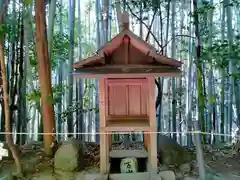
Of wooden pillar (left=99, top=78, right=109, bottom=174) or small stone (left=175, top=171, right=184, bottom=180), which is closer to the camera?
wooden pillar (left=99, top=78, right=109, bottom=174)

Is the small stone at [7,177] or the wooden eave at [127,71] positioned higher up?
the wooden eave at [127,71]

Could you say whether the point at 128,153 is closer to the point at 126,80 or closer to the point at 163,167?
the point at 163,167

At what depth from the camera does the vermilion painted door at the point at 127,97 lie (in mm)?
4305

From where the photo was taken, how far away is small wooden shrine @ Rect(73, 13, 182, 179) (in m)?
3.65

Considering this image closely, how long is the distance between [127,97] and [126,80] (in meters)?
0.25

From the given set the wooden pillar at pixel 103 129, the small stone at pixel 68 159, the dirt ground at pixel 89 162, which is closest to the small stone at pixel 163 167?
the dirt ground at pixel 89 162

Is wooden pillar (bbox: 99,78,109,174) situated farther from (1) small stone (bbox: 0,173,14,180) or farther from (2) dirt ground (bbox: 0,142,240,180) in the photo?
(1) small stone (bbox: 0,173,14,180)

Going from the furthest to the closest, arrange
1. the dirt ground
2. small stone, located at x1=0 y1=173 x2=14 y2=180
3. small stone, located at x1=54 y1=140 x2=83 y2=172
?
the dirt ground
small stone, located at x1=54 y1=140 x2=83 y2=172
small stone, located at x1=0 y1=173 x2=14 y2=180

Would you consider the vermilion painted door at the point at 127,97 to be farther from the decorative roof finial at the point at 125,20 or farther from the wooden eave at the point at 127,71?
the decorative roof finial at the point at 125,20

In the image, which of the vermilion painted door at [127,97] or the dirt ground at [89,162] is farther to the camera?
the dirt ground at [89,162]

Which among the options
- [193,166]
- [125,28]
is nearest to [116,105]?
[125,28]

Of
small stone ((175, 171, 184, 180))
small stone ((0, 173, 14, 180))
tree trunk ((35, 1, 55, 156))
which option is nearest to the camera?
small stone ((0, 173, 14, 180))

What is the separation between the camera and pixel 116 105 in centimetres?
440

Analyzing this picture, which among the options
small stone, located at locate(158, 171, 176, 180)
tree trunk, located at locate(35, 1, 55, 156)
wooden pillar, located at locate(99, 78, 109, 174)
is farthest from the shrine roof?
small stone, located at locate(158, 171, 176, 180)
